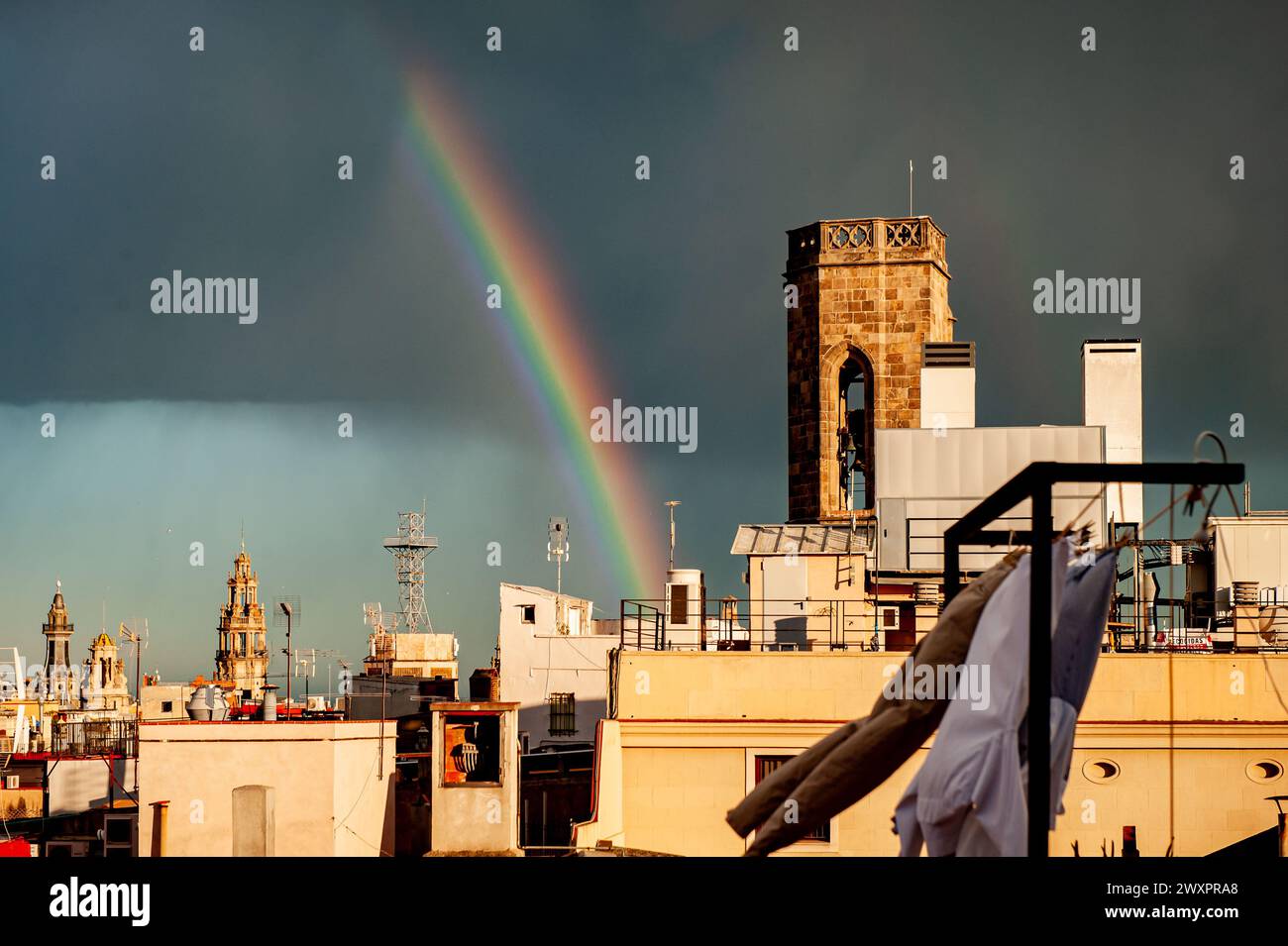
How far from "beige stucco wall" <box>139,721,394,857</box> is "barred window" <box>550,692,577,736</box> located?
10.9 metres

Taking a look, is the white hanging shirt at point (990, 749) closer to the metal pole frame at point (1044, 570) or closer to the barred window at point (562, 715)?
the metal pole frame at point (1044, 570)

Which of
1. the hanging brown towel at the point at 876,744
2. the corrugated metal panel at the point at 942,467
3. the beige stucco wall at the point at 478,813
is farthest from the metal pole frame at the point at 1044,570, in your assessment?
the corrugated metal panel at the point at 942,467

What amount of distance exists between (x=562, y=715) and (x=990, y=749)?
2951cm

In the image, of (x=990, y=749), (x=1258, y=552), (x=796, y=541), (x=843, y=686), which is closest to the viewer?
(x=990, y=749)

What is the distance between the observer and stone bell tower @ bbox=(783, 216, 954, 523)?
121 ft

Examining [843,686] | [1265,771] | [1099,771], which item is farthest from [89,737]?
[1265,771]

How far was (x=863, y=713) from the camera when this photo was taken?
21094 millimetres

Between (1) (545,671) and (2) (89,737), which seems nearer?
(1) (545,671)

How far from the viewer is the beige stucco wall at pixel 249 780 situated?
24016 millimetres

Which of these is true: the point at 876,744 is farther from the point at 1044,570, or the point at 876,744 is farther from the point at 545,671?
the point at 545,671

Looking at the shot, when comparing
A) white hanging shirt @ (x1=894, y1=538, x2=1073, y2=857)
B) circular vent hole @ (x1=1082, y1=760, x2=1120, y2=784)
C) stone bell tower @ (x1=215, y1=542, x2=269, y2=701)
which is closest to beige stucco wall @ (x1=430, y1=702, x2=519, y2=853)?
circular vent hole @ (x1=1082, y1=760, x2=1120, y2=784)

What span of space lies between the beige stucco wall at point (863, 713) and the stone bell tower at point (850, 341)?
15.2 metres
